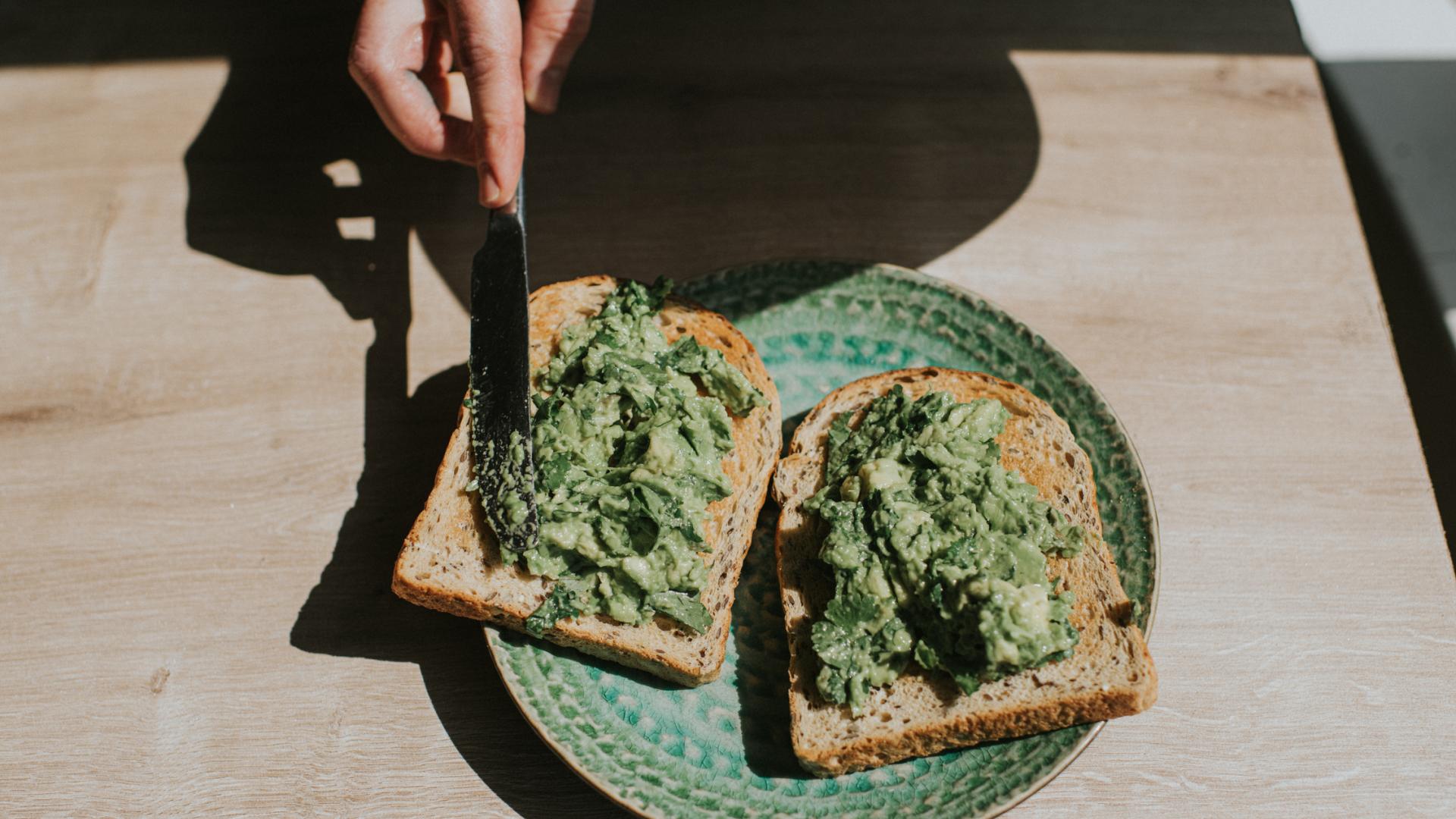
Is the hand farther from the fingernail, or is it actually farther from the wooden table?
the wooden table

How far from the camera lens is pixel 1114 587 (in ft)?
6.92

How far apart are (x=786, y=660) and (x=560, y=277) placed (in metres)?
1.30

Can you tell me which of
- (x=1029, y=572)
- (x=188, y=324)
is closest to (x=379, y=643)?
(x=188, y=324)

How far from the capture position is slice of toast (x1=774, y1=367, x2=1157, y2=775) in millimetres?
1974

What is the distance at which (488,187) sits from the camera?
2150 millimetres

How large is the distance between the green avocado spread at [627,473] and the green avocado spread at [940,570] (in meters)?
0.31

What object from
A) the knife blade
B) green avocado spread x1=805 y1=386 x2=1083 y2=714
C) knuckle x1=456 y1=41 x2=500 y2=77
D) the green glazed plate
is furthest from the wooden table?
knuckle x1=456 y1=41 x2=500 y2=77

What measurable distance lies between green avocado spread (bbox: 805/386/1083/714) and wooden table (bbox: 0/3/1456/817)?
520 millimetres

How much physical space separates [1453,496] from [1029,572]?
2365 mm

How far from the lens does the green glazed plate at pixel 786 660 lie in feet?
6.53

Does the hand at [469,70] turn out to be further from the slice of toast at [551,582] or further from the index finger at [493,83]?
the slice of toast at [551,582]

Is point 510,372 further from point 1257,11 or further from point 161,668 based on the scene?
point 1257,11

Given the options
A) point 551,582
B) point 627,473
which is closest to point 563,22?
point 627,473

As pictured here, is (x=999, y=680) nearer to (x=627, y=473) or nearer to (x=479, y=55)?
(x=627, y=473)
